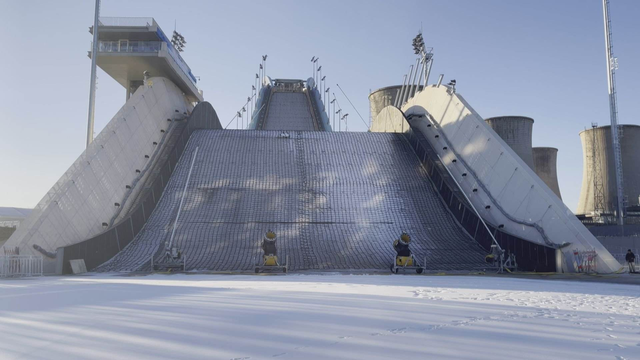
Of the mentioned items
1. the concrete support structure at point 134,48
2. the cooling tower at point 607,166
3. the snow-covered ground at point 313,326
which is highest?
the concrete support structure at point 134,48

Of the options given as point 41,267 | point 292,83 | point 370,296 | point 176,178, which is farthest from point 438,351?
point 292,83

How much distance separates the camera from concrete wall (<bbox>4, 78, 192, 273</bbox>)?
1383cm

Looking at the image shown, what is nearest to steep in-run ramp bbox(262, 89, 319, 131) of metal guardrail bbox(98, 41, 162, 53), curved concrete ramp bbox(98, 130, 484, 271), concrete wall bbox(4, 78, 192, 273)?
metal guardrail bbox(98, 41, 162, 53)

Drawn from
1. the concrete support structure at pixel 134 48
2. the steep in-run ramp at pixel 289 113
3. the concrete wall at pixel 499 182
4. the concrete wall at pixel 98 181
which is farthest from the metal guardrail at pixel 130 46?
the concrete wall at pixel 499 182

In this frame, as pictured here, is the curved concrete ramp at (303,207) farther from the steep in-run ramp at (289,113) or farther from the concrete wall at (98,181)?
the steep in-run ramp at (289,113)

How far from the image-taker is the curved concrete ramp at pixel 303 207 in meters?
16.2

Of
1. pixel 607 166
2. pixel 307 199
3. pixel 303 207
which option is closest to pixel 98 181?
pixel 303 207

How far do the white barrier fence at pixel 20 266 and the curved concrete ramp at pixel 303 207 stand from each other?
6.47 feet

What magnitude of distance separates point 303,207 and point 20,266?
9.74 m

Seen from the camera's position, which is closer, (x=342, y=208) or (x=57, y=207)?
(x=57, y=207)

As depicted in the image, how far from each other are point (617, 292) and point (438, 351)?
6109 mm

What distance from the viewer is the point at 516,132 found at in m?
31.4

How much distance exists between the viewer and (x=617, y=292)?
853 centimetres

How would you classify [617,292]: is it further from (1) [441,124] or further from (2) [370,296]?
(1) [441,124]
